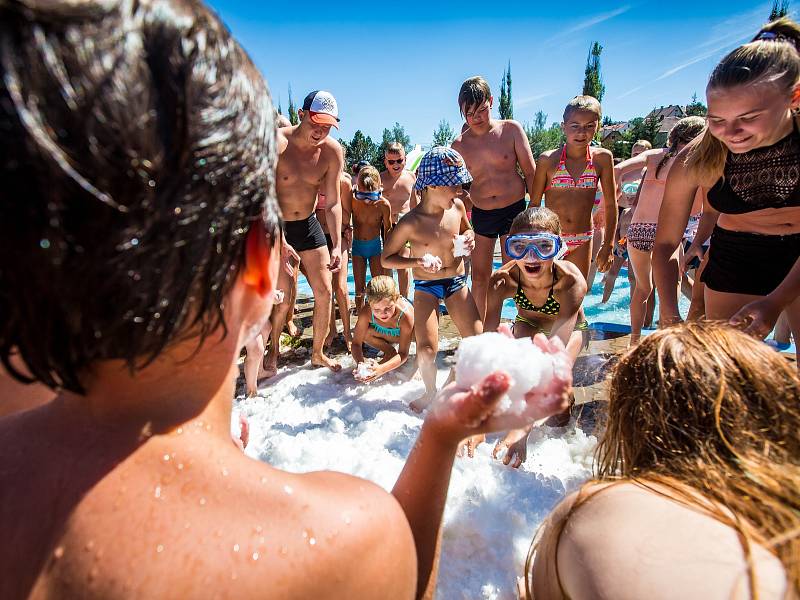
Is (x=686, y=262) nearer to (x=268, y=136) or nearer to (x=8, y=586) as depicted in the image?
(x=268, y=136)

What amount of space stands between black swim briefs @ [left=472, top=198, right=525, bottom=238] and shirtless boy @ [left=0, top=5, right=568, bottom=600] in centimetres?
458

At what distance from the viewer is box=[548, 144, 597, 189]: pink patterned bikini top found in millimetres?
5223

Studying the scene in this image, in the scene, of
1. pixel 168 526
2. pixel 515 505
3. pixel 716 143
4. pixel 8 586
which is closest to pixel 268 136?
pixel 168 526

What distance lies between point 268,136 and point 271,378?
13.9 feet

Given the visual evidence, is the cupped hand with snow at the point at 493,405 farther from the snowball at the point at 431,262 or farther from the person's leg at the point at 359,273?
the person's leg at the point at 359,273

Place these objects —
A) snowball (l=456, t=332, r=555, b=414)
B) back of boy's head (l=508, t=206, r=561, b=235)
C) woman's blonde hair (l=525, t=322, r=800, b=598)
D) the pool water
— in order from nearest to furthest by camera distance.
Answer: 1. snowball (l=456, t=332, r=555, b=414)
2. woman's blonde hair (l=525, t=322, r=800, b=598)
3. back of boy's head (l=508, t=206, r=561, b=235)
4. the pool water

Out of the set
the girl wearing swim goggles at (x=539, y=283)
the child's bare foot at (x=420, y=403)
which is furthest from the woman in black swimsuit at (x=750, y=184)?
the child's bare foot at (x=420, y=403)

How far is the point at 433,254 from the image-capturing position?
4309 millimetres

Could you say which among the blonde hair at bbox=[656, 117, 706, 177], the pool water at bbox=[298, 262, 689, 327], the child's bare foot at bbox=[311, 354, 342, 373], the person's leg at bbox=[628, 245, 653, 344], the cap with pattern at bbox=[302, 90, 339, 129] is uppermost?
the cap with pattern at bbox=[302, 90, 339, 129]

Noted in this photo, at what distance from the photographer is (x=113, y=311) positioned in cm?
65

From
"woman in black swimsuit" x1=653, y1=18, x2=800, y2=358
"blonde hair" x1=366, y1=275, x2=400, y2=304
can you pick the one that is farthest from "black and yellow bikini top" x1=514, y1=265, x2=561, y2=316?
"blonde hair" x1=366, y1=275, x2=400, y2=304

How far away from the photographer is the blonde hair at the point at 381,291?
439cm

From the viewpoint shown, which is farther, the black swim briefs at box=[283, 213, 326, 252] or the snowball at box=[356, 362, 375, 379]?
the black swim briefs at box=[283, 213, 326, 252]

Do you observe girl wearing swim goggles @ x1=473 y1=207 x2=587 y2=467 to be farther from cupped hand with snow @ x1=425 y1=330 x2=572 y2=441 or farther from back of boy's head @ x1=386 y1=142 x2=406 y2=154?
back of boy's head @ x1=386 y1=142 x2=406 y2=154
